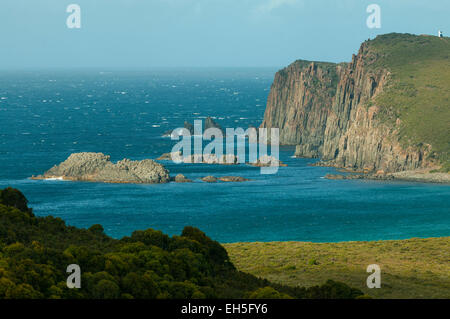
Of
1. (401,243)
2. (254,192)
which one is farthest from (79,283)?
(254,192)

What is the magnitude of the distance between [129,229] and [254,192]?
43.9 meters

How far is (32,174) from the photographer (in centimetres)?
19375

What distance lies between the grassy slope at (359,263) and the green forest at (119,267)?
9.04 m

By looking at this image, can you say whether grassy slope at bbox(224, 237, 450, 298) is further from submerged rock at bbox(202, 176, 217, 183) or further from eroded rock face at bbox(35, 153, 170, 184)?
eroded rock face at bbox(35, 153, 170, 184)

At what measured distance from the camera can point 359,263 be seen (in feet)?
262

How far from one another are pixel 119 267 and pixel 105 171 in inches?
5519

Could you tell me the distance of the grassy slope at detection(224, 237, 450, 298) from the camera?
66.6 metres

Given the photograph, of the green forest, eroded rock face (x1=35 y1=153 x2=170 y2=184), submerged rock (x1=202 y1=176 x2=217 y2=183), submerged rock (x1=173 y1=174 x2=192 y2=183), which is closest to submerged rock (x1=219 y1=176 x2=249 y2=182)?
submerged rock (x1=202 y1=176 x2=217 y2=183)

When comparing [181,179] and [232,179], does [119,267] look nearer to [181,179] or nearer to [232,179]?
[181,179]

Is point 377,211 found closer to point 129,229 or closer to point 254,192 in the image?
point 254,192

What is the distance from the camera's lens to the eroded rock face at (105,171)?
188375mm

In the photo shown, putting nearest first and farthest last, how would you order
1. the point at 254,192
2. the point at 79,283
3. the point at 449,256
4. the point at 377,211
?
the point at 79,283, the point at 449,256, the point at 377,211, the point at 254,192

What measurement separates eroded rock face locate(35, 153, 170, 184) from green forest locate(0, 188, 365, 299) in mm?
119597

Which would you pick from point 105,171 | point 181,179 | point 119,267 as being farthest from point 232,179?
point 119,267
